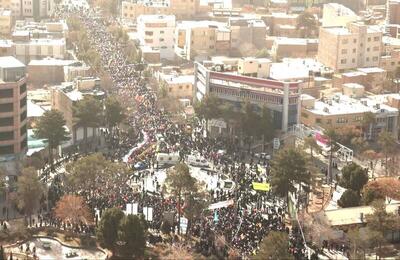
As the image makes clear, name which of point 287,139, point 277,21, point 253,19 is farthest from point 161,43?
point 287,139

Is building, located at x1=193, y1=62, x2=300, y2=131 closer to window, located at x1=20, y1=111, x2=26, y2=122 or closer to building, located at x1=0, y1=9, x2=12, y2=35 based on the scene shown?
window, located at x1=20, y1=111, x2=26, y2=122

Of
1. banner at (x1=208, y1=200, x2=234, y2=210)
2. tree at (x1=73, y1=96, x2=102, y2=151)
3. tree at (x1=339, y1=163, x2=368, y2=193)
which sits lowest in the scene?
banner at (x1=208, y1=200, x2=234, y2=210)

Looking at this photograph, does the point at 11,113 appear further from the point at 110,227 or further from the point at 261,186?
the point at 261,186

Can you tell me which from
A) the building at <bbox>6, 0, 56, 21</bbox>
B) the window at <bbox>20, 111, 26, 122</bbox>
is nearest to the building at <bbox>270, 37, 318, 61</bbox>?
the building at <bbox>6, 0, 56, 21</bbox>

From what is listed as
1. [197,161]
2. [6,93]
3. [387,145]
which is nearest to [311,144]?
[387,145]

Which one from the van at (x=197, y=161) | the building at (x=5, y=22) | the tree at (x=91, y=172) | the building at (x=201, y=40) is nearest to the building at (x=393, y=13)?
the building at (x=201, y=40)

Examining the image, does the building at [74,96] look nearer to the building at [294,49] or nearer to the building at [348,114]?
the building at [348,114]
